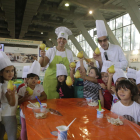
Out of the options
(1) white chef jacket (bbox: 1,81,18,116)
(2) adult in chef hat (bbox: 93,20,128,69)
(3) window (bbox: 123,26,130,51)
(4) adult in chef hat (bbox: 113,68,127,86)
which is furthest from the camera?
(3) window (bbox: 123,26,130,51)

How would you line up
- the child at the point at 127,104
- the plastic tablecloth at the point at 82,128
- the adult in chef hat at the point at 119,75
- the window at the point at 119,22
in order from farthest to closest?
the window at the point at 119,22, the adult in chef hat at the point at 119,75, the child at the point at 127,104, the plastic tablecloth at the point at 82,128

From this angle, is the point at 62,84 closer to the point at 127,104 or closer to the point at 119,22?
the point at 127,104

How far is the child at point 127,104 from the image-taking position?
161 cm

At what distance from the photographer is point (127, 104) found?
170 cm

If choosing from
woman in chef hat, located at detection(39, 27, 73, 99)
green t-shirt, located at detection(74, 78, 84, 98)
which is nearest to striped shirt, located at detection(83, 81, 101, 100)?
green t-shirt, located at detection(74, 78, 84, 98)

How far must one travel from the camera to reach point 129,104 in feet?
5.54

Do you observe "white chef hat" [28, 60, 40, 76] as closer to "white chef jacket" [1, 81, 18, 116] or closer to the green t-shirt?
"white chef jacket" [1, 81, 18, 116]

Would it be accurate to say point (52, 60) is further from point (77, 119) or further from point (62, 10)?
point (62, 10)

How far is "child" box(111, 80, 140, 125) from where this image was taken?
1.61 metres

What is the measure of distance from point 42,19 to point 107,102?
8730mm

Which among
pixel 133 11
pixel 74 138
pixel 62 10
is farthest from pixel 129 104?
pixel 62 10

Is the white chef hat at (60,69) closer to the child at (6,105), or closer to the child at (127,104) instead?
the child at (6,105)

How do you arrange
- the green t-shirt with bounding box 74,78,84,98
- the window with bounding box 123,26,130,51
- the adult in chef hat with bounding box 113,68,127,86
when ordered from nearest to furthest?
the adult in chef hat with bounding box 113,68,127,86 → the green t-shirt with bounding box 74,78,84,98 → the window with bounding box 123,26,130,51

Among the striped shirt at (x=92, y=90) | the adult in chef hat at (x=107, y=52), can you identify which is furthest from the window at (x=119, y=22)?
the striped shirt at (x=92, y=90)
